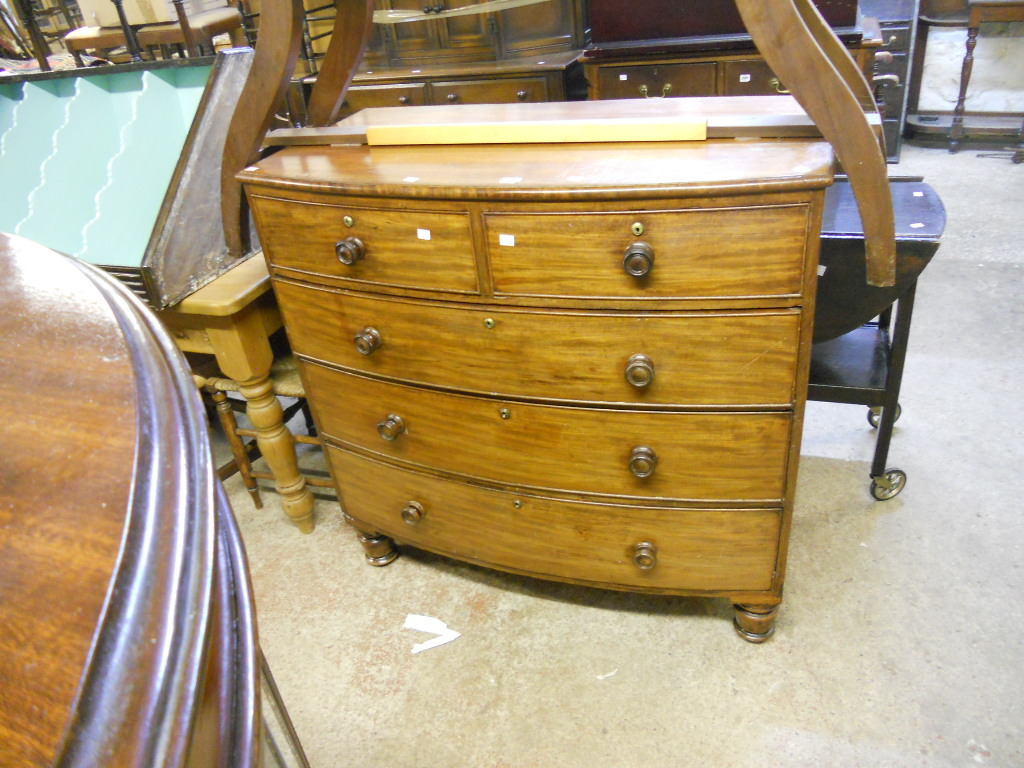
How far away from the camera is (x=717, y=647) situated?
1.93 meters

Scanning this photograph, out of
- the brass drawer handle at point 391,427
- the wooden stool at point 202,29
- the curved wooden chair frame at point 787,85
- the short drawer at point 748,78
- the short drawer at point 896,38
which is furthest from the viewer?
the short drawer at point 896,38

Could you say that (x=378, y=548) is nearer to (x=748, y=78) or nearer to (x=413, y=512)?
(x=413, y=512)

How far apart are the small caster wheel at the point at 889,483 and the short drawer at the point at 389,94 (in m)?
3.38

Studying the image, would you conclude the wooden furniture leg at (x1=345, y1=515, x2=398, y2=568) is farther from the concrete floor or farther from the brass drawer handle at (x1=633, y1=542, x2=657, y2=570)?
the brass drawer handle at (x1=633, y1=542, x2=657, y2=570)

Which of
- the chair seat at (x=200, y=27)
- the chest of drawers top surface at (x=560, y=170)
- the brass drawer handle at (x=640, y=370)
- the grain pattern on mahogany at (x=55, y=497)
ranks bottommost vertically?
the brass drawer handle at (x=640, y=370)

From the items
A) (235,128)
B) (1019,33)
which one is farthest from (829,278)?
(1019,33)

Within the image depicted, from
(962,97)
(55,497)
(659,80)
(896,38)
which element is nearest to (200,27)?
(659,80)

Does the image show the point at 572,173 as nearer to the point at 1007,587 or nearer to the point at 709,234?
the point at 709,234

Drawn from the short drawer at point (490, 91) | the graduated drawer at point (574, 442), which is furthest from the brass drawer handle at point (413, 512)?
the short drawer at point (490, 91)

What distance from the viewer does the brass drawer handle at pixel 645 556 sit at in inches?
69.1

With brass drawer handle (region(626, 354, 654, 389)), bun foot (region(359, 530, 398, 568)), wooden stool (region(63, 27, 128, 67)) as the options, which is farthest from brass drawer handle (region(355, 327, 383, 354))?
wooden stool (region(63, 27, 128, 67))

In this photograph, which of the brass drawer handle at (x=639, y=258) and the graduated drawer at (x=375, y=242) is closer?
the brass drawer handle at (x=639, y=258)

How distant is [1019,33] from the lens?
4.75 m

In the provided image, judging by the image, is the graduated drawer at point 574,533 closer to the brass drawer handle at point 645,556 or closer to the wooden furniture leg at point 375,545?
the brass drawer handle at point 645,556
